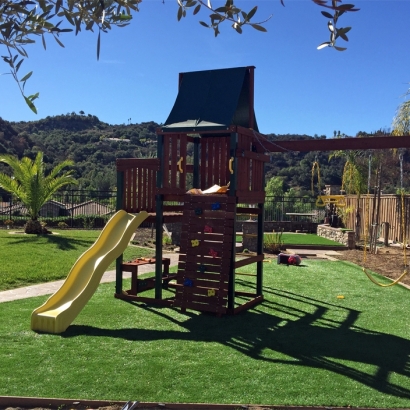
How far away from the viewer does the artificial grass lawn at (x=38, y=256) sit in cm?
1028

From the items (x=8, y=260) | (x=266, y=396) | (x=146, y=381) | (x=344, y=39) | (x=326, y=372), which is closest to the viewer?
(x=344, y=39)

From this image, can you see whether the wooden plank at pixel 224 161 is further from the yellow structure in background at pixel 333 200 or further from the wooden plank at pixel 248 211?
the yellow structure in background at pixel 333 200

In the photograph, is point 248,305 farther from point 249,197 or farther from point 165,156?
point 165,156

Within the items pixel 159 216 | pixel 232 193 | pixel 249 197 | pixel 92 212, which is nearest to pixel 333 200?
pixel 92 212

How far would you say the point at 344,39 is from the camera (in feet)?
8.32

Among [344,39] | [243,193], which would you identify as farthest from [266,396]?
[243,193]

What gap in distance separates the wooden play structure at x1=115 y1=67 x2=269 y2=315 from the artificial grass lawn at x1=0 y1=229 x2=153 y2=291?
102 inches

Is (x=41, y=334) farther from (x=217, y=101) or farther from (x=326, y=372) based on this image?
(x=217, y=101)

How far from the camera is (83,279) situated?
24.5 ft

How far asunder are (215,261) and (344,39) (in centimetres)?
535

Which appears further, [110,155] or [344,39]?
[110,155]

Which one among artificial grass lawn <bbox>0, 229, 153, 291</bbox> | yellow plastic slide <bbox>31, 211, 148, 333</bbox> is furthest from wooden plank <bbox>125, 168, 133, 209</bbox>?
artificial grass lawn <bbox>0, 229, 153, 291</bbox>

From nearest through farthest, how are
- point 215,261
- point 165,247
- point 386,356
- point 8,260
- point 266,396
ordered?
point 266,396 < point 386,356 < point 215,261 < point 8,260 < point 165,247

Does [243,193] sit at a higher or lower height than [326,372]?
higher
